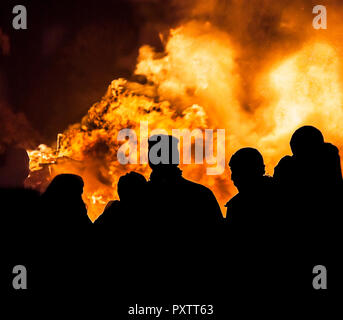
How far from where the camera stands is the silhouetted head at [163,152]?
14.9 feet

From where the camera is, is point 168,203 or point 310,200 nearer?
point 310,200

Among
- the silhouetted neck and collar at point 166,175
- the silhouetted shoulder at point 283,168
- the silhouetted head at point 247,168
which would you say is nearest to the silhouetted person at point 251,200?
the silhouetted head at point 247,168

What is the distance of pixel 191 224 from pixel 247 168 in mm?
1162

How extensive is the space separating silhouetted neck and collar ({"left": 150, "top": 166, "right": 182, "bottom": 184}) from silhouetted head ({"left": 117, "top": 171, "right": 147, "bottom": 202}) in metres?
0.34

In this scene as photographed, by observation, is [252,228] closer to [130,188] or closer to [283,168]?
[283,168]

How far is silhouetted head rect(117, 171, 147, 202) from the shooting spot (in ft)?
15.7

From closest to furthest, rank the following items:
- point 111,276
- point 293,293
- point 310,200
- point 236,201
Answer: point 293,293 < point 310,200 < point 111,276 < point 236,201

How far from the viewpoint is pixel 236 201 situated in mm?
4367

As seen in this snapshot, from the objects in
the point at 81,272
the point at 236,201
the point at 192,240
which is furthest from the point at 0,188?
the point at 236,201

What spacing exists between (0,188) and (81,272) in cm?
222

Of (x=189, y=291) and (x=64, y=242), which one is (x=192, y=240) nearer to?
(x=189, y=291)

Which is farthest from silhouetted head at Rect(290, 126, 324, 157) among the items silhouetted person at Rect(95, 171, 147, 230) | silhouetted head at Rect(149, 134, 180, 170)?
silhouetted person at Rect(95, 171, 147, 230)
